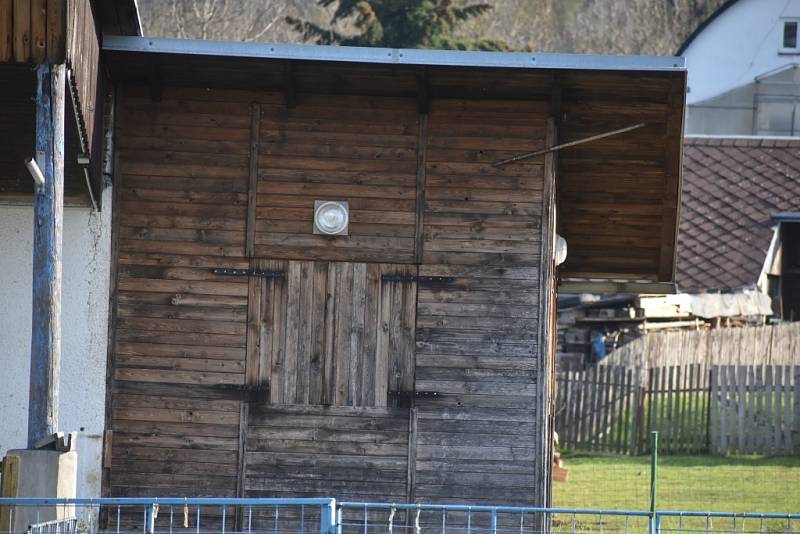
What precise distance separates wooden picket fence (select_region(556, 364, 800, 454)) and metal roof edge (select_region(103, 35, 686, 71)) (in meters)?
11.6

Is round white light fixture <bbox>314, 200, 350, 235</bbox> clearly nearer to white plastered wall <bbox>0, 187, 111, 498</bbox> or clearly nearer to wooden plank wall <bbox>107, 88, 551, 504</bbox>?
wooden plank wall <bbox>107, 88, 551, 504</bbox>

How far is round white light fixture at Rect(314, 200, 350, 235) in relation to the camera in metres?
12.1

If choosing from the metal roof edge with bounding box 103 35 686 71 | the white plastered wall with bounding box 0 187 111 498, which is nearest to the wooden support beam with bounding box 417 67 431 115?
the metal roof edge with bounding box 103 35 686 71

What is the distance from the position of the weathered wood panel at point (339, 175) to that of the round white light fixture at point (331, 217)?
0.18ft

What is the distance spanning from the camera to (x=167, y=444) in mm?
12070

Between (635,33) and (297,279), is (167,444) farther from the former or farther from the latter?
(635,33)

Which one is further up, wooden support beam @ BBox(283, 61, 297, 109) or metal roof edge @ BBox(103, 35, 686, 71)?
metal roof edge @ BBox(103, 35, 686, 71)

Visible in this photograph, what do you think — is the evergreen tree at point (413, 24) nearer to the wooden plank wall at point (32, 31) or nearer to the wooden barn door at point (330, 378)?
the wooden barn door at point (330, 378)

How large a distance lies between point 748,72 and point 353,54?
3800 cm

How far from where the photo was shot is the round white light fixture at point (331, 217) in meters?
12.1

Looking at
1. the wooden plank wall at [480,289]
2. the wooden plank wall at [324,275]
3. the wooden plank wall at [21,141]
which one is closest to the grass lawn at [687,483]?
the wooden plank wall at [480,289]

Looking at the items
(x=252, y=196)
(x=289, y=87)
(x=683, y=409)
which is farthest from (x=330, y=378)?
(x=683, y=409)

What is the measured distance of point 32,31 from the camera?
31.8 ft

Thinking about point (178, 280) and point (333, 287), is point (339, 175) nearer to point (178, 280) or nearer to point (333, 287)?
point (333, 287)
